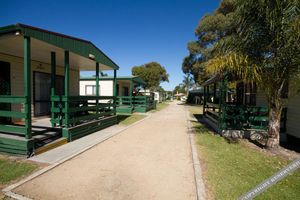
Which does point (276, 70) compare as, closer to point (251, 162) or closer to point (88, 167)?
point (251, 162)

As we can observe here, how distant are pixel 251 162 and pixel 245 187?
1.51 meters

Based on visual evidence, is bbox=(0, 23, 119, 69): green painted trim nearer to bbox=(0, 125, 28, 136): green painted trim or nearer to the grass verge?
bbox=(0, 125, 28, 136): green painted trim

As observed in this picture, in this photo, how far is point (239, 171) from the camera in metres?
4.03

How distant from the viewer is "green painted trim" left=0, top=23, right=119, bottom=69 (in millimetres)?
4457

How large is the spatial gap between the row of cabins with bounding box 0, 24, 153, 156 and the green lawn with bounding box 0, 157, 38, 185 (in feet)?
1.19

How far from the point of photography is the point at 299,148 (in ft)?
20.7

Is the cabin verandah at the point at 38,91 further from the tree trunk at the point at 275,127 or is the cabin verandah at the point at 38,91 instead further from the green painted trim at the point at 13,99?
the tree trunk at the point at 275,127

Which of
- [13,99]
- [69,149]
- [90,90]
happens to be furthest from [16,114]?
[90,90]

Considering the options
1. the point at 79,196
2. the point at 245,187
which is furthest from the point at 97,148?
the point at 245,187

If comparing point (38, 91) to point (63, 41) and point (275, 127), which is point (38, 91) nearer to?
point (63, 41)

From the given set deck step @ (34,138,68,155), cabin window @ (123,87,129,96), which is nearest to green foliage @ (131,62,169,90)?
cabin window @ (123,87,129,96)

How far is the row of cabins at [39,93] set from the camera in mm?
4520

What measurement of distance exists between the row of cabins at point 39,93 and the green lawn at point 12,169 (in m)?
0.36

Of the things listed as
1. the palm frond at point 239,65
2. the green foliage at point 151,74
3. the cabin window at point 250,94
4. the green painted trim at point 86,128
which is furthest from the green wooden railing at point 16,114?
the green foliage at point 151,74
